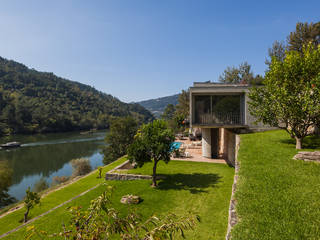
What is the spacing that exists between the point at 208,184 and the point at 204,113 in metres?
5.19

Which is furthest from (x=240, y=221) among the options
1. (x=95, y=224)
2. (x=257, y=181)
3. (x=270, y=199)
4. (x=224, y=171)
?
(x=224, y=171)

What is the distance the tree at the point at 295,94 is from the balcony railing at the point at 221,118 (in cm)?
413

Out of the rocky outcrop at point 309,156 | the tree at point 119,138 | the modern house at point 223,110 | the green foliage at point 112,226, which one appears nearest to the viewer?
the green foliage at point 112,226

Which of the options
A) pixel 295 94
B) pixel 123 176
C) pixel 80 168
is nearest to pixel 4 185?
pixel 80 168

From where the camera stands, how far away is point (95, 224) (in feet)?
7.02

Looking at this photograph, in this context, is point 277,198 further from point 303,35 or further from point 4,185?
point 303,35

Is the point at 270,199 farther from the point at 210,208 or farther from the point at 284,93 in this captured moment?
the point at 284,93

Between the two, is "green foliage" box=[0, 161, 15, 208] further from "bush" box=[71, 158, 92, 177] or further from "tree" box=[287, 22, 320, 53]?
"tree" box=[287, 22, 320, 53]

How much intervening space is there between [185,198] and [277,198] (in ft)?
17.0

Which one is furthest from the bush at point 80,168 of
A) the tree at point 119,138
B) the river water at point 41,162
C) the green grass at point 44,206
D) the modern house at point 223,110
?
the modern house at point 223,110

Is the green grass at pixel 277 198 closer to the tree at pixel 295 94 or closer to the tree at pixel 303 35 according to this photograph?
the tree at pixel 295 94

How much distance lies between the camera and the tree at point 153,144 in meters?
10.1

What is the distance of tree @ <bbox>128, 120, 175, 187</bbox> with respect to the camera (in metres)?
10.1

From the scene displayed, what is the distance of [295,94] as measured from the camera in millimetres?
7992
